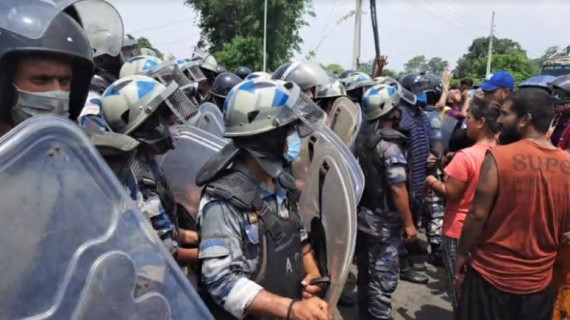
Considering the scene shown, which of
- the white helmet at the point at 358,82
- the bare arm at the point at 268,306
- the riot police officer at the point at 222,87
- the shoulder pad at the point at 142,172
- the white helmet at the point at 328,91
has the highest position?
the shoulder pad at the point at 142,172

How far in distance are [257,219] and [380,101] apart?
2.66 m

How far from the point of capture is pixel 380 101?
4.29m

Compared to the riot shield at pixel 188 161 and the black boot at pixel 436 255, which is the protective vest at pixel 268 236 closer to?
the riot shield at pixel 188 161

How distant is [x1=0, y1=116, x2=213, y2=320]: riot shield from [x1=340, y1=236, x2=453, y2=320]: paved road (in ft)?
12.5

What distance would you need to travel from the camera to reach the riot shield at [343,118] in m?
4.21

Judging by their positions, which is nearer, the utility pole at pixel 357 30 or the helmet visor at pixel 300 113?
the helmet visor at pixel 300 113

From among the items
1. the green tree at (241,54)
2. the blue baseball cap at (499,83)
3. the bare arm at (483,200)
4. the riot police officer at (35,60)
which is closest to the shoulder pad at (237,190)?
the riot police officer at (35,60)

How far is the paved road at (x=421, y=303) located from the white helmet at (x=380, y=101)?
1.86 meters

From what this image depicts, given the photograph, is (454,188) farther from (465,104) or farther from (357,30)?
(357,30)

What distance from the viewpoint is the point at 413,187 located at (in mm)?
4871

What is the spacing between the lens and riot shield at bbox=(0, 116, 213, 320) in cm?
98

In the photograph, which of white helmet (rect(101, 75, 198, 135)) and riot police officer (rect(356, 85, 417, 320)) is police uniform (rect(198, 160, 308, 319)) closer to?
white helmet (rect(101, 75, 198, 135))

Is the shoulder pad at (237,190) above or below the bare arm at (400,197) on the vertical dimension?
above

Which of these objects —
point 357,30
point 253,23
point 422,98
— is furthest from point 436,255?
point 253,23
